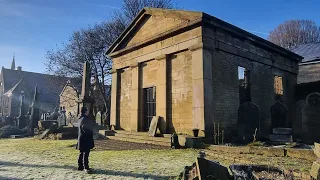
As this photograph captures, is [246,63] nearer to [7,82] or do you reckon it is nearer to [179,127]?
[179,127]

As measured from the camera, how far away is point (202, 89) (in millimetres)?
10578

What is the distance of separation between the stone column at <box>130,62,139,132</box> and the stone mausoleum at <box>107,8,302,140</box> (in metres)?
0.02

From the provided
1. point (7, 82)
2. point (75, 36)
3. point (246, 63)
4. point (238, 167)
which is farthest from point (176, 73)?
point (7, 82)

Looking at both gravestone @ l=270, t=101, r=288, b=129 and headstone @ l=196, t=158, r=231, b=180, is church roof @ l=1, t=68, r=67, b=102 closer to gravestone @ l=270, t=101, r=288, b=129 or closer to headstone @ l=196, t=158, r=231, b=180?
gravestone @ l=270, t=101, r=288, b=129

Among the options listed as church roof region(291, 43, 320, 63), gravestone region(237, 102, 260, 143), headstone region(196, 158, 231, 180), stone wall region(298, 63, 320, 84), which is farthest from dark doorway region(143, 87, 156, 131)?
church roof region(291, 43, 320, 63)

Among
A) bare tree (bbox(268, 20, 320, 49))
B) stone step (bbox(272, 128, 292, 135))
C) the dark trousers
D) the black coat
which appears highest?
bare tree (bbox(268, 20, 320, 49))

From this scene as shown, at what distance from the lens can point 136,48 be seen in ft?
49.4

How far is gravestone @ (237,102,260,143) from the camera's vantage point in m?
11.5

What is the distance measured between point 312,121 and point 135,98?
9192mm

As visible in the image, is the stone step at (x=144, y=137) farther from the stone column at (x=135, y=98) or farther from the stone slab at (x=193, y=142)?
the stone slab at (x=193, y=142)

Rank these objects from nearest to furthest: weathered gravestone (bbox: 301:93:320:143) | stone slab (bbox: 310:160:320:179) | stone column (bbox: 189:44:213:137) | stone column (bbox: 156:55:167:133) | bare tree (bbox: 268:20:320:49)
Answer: stone slab (bbox: 310:160:320:179)
stone column (bbox: 189:44:213:137)
weathered gravestone (bbox: 301:93:320:143)
stone column (bbox: 156:55:167:133)
bare tree (bbox: 268:20:320:49)

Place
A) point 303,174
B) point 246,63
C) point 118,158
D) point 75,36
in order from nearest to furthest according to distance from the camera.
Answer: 1. point 303,174
2. point 118,158
3. point 246,63
4. point 75,36

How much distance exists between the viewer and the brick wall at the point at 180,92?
11.5 metres

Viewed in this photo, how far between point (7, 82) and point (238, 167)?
199 ft
